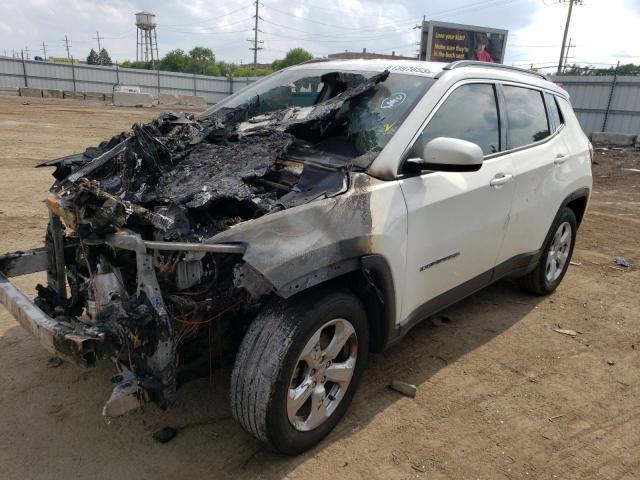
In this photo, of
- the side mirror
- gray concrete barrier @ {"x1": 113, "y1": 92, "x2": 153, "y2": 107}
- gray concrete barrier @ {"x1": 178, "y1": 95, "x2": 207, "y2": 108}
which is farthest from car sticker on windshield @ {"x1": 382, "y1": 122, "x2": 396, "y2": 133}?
gray concrete barrier @ {"x1": 178, "y1": 95, "x2": 207, "y2": 108}

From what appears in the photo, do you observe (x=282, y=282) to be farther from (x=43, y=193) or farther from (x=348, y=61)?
(x=43, y=193)

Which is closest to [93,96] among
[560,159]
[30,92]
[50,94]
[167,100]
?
[50,94]

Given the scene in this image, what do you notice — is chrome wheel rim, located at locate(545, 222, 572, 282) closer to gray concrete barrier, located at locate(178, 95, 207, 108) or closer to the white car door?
the white car door

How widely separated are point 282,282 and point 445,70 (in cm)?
199

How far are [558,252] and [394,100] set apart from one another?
2.62 m

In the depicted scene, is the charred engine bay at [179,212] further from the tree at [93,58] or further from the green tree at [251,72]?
the tree at [93,58]

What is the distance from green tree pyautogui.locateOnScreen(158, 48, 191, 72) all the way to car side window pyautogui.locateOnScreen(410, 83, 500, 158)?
9931 centimetres

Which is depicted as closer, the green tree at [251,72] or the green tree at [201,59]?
the green tree at [251,72]

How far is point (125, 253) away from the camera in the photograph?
98.7 inches

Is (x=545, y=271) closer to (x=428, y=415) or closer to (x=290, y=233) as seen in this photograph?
(x=428, y=415)

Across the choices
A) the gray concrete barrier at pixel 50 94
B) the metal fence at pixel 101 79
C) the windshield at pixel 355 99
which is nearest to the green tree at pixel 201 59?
the metal fence at pixel 101 79

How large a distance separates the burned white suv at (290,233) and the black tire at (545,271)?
50 centimetres

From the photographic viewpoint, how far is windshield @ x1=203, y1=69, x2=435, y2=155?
10.1 ft

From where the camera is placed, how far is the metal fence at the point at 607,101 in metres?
19.9
